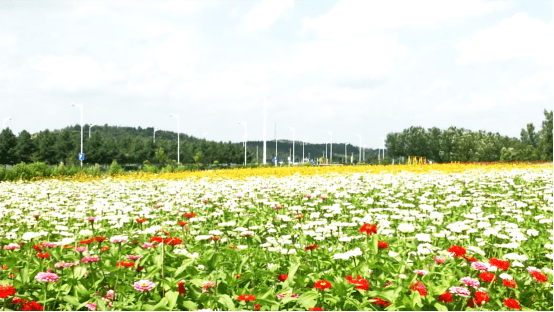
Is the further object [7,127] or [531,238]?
[7,127]

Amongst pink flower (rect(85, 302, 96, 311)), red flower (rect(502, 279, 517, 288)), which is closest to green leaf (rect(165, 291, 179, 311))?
pink flower (rect(85, 302, 96, 311))

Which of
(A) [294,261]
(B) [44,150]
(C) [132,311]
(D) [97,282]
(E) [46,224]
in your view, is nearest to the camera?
(C) [132,311]

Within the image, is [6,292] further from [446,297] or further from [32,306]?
[446,297]

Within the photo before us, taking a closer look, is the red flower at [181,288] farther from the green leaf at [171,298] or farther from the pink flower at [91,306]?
the pink flower at [91,306]

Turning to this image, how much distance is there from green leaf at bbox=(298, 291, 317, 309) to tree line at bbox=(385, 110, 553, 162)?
28325mm

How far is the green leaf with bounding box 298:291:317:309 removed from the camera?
2.80m

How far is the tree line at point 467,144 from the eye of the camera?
110ft

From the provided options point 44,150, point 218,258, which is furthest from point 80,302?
point 44,150

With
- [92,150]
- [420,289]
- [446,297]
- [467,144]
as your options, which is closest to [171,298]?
[420,289]

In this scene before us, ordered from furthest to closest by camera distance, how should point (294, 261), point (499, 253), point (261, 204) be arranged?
point (261, 204), point (499, 253), point (294, 261)

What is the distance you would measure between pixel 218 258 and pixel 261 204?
5.02 meters

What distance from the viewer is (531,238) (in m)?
5.58

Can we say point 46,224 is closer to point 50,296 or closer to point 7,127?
point 50,296

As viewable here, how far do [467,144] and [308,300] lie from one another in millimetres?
52822
